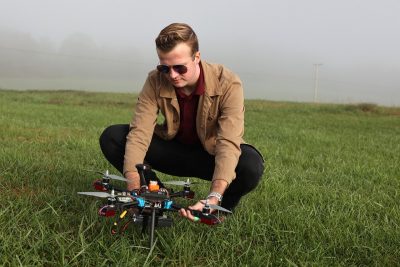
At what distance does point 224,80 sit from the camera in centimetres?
380

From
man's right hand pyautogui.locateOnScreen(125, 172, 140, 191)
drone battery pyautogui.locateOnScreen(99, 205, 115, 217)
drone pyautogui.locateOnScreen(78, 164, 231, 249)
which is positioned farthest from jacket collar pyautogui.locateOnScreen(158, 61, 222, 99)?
drone battery pyautogui.locateOnScreen(99, 205, 115, 217)

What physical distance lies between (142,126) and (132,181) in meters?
0.60

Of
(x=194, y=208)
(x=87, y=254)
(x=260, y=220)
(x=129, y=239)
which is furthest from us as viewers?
(x=260, y=220)

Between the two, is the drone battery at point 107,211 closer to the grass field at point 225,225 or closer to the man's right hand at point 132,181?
the grass field at point 225,225

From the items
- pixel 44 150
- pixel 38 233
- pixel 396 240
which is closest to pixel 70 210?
pixel 38 233

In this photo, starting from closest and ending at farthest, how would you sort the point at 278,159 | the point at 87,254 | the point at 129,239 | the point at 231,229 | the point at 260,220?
the point at 87,254, the point at 129,239, the point at 231,229, the point at 260,220, the point at 278,159

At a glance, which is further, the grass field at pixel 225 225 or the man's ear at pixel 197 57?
the man's ear at pixel 197 57

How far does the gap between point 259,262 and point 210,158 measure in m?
1.20

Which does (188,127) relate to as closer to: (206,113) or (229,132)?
(206,113)

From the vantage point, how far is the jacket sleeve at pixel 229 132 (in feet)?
11.1

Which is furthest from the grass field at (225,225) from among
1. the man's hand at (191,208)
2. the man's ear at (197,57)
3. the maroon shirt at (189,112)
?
the man's ear at (197,57)

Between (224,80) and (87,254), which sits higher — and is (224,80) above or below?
above

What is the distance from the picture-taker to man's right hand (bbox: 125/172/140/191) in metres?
3.36

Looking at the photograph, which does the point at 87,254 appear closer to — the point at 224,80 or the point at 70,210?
the point at 70,210
